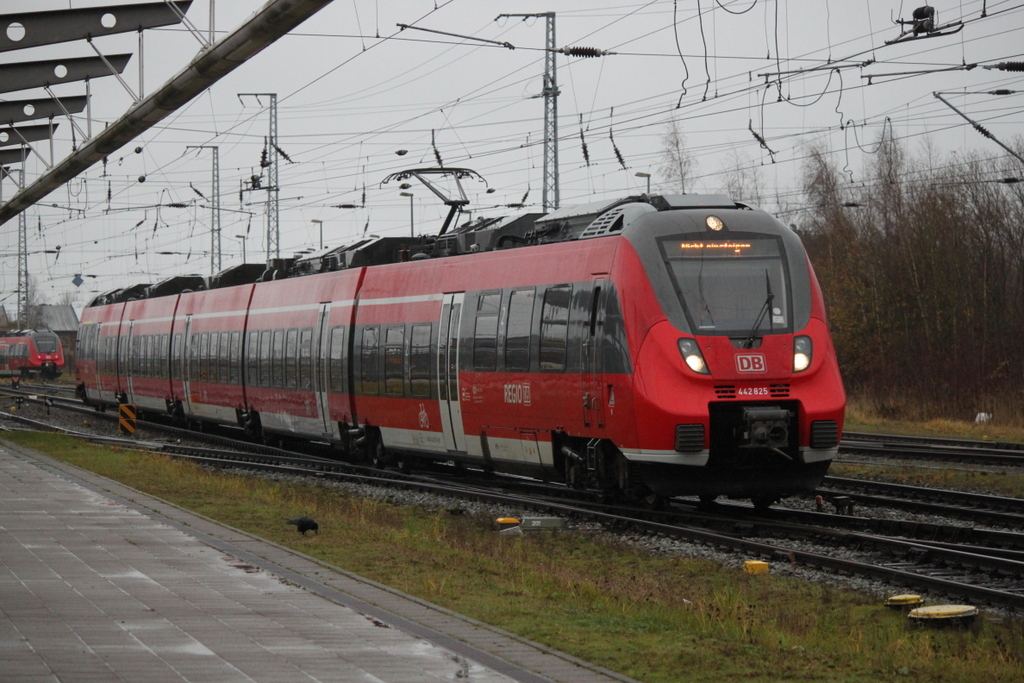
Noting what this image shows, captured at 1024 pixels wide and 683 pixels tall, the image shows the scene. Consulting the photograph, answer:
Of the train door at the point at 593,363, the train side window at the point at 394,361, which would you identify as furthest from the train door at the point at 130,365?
the train door at the point at 593,363

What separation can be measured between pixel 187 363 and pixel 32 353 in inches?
2206

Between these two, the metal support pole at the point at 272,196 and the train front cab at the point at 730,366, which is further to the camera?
the metal support pole at the point at 272,196

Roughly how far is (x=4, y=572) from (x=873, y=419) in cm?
2958

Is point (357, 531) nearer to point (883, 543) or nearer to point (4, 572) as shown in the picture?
point (4, 572)

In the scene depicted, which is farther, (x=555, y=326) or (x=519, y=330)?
(x=519, y=330)

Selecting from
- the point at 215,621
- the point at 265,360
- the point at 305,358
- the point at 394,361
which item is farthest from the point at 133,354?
the point at 215,621

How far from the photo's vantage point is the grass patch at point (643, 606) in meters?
7.98

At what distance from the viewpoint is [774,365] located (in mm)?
14438

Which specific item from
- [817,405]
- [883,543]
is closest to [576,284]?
[817,405]

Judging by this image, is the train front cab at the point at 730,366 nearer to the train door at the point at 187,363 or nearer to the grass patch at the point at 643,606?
the grass patch at the point at 643,606

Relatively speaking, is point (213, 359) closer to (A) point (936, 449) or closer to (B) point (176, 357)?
(B) point (176, 357)

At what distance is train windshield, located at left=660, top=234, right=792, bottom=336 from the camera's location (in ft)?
47.8

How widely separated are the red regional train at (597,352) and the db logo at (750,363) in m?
0.02

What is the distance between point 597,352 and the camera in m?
15.4
